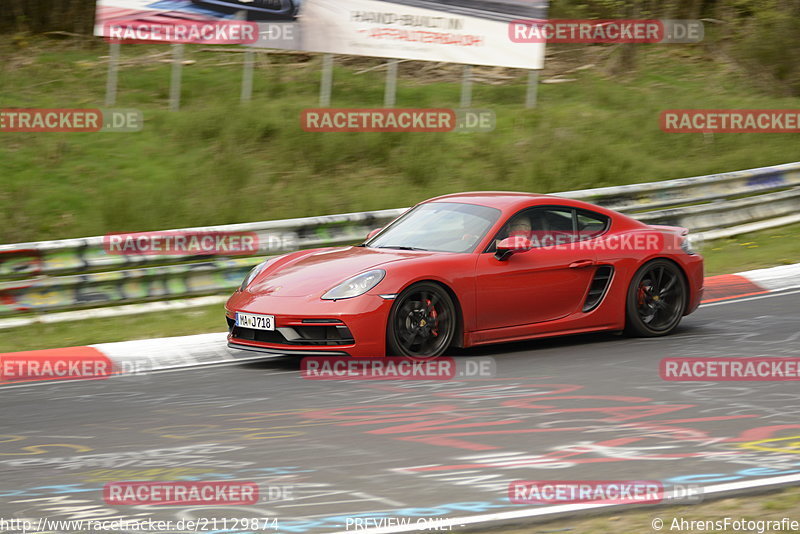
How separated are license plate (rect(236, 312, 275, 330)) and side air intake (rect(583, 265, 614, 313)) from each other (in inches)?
101

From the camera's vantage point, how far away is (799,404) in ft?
22.0

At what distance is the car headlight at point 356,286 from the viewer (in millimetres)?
7910

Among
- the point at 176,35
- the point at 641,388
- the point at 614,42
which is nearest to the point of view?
the point at 641,388

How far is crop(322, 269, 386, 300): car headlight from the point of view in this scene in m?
7.91

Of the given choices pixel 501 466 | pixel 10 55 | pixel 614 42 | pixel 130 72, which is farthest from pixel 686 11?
pixel 501 466

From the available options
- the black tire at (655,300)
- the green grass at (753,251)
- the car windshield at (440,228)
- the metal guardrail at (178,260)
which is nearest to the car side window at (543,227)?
the car windshield at (440,228)

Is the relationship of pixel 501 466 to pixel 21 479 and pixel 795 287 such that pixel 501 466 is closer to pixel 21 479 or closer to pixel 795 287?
pixel 21 479

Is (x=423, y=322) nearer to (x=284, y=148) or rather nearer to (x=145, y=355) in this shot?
(x=145, y=355)

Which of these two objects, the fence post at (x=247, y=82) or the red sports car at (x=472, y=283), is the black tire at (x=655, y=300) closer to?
the red sports car at (x=472, y=283)

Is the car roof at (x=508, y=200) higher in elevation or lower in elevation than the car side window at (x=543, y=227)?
higher

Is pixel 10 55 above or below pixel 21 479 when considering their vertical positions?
above

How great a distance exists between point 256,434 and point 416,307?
2167 mm

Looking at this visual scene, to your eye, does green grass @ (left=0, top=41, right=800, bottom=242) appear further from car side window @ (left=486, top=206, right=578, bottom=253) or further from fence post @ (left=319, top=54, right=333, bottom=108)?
car side window @ (left=486, top=206, right=578, bottom=253)

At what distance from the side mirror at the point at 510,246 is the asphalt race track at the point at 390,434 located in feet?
2.59
